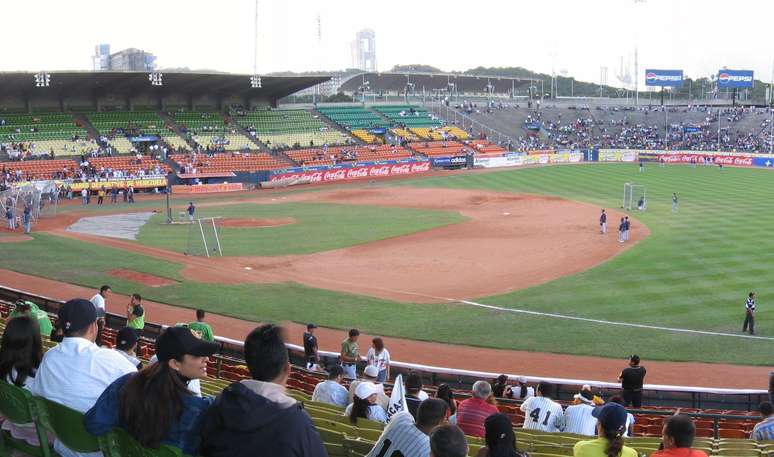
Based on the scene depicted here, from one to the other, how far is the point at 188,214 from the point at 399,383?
44.1 metres

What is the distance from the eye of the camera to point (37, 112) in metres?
76.9

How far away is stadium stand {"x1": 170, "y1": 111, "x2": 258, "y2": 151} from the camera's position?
258ft

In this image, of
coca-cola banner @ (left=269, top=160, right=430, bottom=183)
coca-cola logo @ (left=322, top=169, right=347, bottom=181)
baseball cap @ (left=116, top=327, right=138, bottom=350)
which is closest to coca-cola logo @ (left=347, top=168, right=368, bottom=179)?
coca-cola banner @ (left=269, top=160, right=430, bottom=183)

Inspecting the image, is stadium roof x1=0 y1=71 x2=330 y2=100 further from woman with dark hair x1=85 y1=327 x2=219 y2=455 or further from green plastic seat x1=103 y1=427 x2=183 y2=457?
green plastic seat x1=103 y1=427 x2=183 y2=457

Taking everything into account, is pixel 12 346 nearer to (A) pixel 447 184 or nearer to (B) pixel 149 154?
(A) pixel 447 184

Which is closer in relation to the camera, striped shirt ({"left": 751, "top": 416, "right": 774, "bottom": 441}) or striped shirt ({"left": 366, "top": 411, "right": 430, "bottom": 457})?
striped shirt ({"left": 366, "top": 411, "right": 430, "bottom": 457})

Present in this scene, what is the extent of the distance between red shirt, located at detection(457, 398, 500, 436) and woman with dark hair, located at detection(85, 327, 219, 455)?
433 centimetres

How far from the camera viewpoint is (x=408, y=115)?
105 metres

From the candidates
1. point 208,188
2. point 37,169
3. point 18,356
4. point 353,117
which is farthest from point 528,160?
point 18,356

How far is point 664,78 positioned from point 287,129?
6992cm

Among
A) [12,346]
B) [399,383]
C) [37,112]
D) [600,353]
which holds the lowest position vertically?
[600,353]

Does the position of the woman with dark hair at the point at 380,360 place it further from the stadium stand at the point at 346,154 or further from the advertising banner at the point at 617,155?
the advertising banner at the point at 617,155

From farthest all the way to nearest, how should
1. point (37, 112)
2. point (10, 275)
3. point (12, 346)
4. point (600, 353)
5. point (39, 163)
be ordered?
1. point (37, 112)
2. point (39, 163)
3. point (10, 275)
4. point (600, 353)
5. point (12, 346)

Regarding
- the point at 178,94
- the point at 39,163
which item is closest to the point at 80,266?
the point at 39,163
